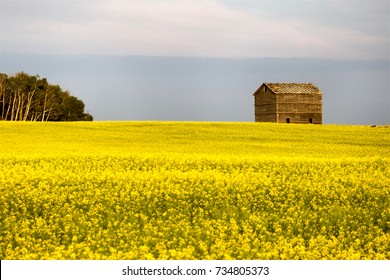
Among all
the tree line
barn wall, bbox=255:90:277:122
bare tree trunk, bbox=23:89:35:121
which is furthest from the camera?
the tree line

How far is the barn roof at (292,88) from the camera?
69.2 m

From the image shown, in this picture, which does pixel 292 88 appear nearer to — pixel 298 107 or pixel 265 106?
pixel 298 107

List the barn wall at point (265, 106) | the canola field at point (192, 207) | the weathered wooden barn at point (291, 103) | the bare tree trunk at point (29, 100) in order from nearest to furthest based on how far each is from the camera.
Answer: the canola field at point (192, 207) → the weathered wooden barn at point (291, 103) → the barn wall at point (265, 106) → the bare tree trunk at point (29, 100)

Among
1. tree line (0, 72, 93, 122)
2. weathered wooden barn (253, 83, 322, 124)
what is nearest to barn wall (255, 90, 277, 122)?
weathered wooden barn (253, 83, 322, 124)

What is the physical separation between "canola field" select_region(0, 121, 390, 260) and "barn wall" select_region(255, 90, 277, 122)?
44436 millimetres

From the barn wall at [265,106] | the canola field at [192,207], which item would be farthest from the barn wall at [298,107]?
the canola field at [192,207]

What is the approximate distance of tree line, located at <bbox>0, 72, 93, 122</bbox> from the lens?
293ft

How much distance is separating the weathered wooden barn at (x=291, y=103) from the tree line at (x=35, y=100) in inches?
1314

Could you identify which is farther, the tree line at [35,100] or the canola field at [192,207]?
the tree line at [35,100]

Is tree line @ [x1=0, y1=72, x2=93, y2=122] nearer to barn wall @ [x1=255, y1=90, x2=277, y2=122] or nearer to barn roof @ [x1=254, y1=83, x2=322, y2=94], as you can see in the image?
barn wall @ [x1=255, y1=90, x2=277, y2=122]

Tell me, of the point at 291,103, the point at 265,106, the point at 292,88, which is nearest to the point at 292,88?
the point at 292,88

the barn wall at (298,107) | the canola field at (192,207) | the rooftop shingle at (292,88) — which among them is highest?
the rooftop shingle at (292,88)

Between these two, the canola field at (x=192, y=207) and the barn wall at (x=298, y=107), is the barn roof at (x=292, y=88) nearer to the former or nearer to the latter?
the barn wall at (x=298, y=107)
